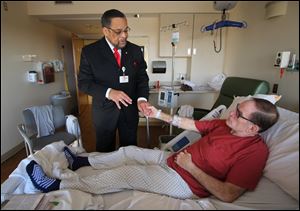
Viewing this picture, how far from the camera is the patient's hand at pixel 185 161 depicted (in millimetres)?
952

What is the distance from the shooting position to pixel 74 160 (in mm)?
1217

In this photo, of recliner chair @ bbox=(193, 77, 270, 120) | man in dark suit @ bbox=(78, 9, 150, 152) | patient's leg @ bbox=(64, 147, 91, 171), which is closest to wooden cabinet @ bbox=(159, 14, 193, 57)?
recliner chair @ bbox=(193, 77, 270, 120)

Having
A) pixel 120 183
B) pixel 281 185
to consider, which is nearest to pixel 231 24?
pixel 281 185

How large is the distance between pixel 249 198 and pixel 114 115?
39.0 inches

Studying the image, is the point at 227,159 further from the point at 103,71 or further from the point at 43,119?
the point at 43,119

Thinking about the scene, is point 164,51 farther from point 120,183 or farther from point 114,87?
point 120,183

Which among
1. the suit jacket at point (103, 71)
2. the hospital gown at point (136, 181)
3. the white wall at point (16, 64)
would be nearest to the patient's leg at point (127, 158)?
the hospital gown at point (136, 181)

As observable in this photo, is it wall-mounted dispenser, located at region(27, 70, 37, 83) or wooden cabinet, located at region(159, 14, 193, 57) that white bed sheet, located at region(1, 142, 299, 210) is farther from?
wooden cabinet, located at region(159, 14, 193, 57)

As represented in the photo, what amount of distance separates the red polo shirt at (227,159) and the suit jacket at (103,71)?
2.14 feet

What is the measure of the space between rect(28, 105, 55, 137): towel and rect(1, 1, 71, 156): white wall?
563 mm

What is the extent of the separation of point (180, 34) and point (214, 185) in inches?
90.4

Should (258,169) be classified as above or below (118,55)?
A: below

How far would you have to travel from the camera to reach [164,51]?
2828 millimetres

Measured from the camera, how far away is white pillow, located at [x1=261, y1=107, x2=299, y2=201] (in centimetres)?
75
